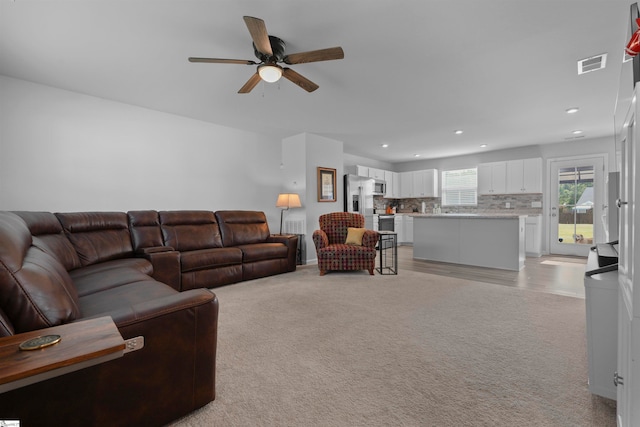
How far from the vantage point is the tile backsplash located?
646 centimetres

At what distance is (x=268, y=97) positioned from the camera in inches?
142

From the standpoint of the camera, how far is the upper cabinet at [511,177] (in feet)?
20.6

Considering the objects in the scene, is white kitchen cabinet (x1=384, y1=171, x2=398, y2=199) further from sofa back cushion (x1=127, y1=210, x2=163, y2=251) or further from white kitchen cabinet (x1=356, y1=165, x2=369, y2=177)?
sofa back cushion (x1=127, y1=210, x2=163, y2=251)

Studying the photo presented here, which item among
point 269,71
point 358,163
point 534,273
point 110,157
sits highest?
point 358,163

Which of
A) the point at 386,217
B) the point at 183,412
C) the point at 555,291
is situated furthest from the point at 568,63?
the point at 386,217

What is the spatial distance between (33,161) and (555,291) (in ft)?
21.4

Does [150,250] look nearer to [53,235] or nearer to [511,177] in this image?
[53,235]

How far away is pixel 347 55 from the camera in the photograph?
2.62 metres

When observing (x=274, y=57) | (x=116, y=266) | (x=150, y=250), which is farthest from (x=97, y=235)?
(x=274, y=57)

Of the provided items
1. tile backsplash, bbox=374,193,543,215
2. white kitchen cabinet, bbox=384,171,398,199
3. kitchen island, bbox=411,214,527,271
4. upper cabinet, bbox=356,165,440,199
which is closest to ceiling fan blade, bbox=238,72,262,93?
kitchen island, bbox=411,214,527,271

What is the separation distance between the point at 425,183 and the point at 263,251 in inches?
221

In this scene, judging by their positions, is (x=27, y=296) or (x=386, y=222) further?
(x=386, y=222)

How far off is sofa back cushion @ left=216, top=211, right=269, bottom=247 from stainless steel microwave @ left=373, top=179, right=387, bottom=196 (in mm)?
3641

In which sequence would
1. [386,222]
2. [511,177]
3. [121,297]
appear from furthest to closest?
[386,222]
[511,177]
[121,297]
